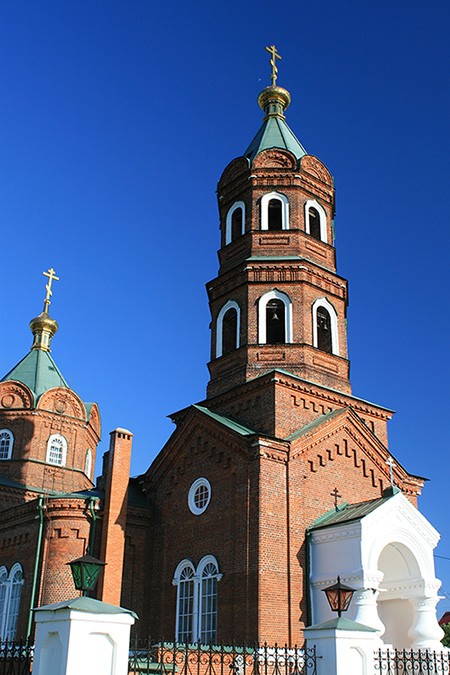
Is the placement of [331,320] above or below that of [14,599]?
above

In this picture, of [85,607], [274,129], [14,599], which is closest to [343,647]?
[85,607]

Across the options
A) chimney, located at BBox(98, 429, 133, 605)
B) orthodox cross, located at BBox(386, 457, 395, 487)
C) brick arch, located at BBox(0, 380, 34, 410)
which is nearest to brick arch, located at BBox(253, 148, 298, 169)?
chimney, located at BBox(98, 429, 133, 605)

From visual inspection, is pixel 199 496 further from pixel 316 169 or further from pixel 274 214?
pixel 316 169

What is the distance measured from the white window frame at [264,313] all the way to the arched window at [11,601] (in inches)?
337

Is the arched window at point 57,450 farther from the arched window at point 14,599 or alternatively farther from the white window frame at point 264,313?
the white window frame at point 264,313

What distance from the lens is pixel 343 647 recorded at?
9.40m

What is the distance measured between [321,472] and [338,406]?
6.90 feet

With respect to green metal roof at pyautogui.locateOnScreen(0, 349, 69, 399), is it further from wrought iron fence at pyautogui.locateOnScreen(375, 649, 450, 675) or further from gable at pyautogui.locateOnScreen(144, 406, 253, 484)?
wrought iron fence at pyautogui.locateOnScreen(375, 649, 450, 675)

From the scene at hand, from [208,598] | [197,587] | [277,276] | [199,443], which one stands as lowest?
[208,598]

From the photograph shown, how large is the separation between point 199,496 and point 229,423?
191cm

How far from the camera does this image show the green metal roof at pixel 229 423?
16.6 metres

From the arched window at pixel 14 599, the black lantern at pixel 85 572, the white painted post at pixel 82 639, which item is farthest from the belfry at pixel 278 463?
the white painted post at pixel 82 639

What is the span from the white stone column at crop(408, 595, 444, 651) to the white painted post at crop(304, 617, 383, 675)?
568cm

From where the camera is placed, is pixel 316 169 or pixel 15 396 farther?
pixel 15 396
